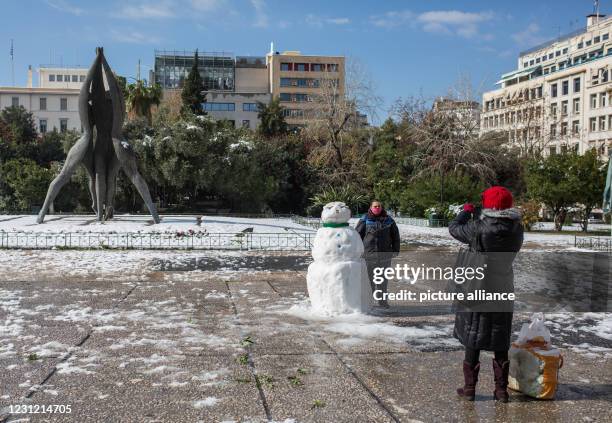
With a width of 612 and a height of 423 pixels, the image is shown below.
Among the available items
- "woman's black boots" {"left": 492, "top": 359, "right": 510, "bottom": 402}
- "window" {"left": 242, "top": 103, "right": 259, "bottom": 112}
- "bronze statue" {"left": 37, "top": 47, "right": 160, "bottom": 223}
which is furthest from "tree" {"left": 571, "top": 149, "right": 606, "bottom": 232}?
"window" {"left": 242, "top": 103, "right": 259, "bottom": 112}

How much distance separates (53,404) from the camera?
454 cm

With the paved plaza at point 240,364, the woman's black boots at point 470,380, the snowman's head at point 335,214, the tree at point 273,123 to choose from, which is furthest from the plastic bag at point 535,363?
the tree at point 273,123

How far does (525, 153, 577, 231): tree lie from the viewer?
26266mm

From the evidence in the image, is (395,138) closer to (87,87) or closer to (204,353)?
(87,87)

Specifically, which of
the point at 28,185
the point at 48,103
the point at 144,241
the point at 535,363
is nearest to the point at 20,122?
the point at 48,103

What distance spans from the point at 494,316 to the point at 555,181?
24518mm

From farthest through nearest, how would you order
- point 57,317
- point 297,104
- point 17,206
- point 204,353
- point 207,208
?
point 297,104
point 207,208
point 17,206
point 57,317
point 204,353

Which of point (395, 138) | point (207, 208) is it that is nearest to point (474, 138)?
point (395, 138)

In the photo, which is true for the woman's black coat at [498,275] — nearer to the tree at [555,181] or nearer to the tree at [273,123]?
the tree at [555,181]

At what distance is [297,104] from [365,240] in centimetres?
6978

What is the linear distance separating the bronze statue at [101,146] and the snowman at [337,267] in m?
14.1

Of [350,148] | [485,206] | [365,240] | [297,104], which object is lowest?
[365,240]

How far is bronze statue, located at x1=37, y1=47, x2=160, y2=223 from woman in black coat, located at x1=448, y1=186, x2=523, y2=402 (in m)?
17.2

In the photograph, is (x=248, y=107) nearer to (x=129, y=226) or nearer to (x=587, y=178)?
(x=587, y=178)
